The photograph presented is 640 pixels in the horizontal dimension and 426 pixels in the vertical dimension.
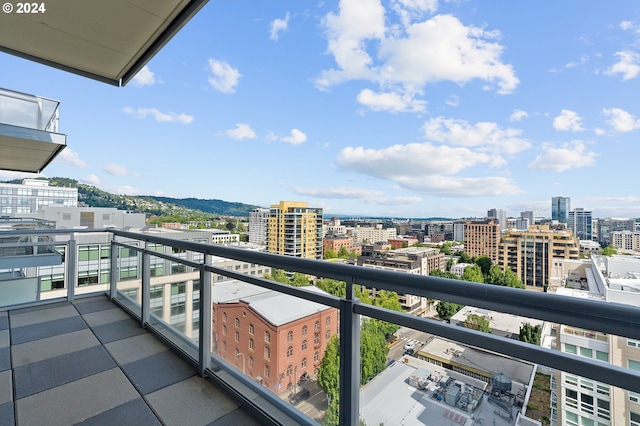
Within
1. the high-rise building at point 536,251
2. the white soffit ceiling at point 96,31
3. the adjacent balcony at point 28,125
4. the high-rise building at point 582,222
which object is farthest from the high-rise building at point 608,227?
the adjacent balcony at point 28,125

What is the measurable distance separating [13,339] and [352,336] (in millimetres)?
3430

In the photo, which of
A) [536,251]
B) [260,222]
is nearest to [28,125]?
[260,222]

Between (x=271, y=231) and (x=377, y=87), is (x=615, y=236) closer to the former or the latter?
(x=271, y=231)

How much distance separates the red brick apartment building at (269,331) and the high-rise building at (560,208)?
51.7 m

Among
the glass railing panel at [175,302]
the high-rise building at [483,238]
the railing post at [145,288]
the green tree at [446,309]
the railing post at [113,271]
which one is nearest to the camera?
the green tree at [446,309]

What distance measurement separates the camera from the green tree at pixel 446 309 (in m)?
0.98

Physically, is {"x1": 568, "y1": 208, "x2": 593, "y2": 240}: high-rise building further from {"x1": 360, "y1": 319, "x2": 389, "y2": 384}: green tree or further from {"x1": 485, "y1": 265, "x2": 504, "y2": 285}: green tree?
{"x1": 360, "y1": 319, "x2": 389, "y2": 384}: green tree

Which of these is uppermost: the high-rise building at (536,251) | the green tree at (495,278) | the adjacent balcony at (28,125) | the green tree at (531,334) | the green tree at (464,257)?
the adjacent balcony at (28,125)

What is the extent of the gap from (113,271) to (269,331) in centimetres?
352

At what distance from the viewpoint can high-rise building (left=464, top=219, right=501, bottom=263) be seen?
33.3 meters

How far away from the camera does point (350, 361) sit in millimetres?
1308

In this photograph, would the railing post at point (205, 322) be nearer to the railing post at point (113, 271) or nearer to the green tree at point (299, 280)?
the green tree at point (299, 280)

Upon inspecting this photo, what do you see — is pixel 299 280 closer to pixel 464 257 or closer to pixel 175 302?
pixel 175 302

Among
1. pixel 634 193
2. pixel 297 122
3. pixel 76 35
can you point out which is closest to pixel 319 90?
pixel 297 122
